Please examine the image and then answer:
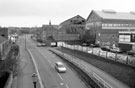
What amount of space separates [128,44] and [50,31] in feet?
139

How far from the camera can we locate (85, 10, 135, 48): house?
55125 mm

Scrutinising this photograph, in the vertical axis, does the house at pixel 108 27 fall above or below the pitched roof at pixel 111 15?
below

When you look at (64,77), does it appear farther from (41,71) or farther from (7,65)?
(7,65)

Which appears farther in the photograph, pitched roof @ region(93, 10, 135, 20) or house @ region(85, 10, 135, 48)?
pitched roof @ region(93, 10, 135, 20)

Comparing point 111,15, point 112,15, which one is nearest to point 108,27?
point 111,15

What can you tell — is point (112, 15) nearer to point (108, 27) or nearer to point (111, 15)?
point (111, 15)

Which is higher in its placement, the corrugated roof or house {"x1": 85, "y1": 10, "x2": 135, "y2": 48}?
the corrugated roof

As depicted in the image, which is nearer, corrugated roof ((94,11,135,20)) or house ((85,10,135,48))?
house ((85,10,135,48))

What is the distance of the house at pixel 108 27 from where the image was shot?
55125 millimetres

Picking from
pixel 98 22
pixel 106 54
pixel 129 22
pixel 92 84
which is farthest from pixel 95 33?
pixel 92 84

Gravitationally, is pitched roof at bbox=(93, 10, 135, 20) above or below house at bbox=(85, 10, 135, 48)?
above

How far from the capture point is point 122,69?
67.2 ft

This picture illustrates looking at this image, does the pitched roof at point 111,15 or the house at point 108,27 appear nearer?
the house at point 108,27

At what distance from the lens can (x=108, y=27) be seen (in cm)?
5544
